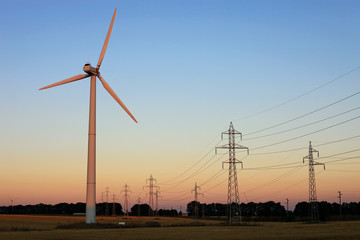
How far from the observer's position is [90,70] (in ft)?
282

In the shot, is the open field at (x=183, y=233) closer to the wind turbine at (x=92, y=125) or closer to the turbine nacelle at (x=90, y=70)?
the wind turbine at (x=92, y=125)

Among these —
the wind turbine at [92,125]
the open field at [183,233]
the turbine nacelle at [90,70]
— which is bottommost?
the open field at [183,233]

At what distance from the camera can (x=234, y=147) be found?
350 feet

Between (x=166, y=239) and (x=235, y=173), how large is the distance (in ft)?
164

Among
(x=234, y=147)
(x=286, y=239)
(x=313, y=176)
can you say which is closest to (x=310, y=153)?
(x=313, y=176)

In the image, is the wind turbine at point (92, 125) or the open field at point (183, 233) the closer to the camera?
the open field at point (183, 233)

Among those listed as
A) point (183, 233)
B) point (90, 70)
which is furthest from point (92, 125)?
point (183, 233)

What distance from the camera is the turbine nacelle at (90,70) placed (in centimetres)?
8594

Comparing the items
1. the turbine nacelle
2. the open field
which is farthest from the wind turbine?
the open field

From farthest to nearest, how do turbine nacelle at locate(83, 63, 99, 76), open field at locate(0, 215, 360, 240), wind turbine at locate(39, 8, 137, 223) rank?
1. turbine nacelle at locate(83, 63, 99, 76)
2. wind turbine at locate(39, 8, 137, 223)
3. open field at locate(0, 215, 360, 240)

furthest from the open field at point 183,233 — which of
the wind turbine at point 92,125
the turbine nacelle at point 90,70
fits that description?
the turbine nacelle at point 90,70

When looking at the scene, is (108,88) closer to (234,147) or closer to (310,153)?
(234,147)

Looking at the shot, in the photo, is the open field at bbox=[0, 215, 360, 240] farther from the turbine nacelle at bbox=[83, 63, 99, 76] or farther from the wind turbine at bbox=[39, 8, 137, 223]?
the turbine nacelle at bbox=[83, 63, 99, 76]

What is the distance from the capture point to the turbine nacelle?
8594 centimetres
